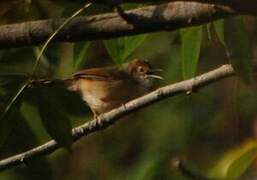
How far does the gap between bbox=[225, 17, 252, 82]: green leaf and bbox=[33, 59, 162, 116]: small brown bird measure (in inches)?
88.2

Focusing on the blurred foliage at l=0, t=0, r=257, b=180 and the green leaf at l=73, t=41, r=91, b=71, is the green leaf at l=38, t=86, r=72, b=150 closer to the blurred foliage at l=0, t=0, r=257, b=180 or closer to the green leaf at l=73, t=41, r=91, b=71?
the blurred foliage at l=0, t=0, r=257, b=180

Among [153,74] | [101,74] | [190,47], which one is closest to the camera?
[190,47]

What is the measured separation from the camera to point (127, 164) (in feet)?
17.9

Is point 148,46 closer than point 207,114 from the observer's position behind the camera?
No

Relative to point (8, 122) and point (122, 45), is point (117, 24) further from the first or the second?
point (122, 45)

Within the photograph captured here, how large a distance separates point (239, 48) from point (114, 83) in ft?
9.63

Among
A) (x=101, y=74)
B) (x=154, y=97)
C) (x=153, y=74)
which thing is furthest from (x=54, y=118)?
(x=153, y=74)

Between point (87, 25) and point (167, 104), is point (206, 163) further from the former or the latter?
point (87, 25)

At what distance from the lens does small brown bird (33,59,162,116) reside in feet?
14.9

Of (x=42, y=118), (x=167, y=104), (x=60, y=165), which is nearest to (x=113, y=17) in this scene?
(x=42, y=118)

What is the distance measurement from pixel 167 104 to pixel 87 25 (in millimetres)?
2681

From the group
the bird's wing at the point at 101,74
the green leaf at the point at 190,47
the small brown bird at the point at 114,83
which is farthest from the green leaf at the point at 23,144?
the bird's wing at the point at 101,74

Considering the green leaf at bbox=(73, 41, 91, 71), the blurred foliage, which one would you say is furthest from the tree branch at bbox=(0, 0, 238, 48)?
the green leaf at bbox=(73, 41, 91, 71)

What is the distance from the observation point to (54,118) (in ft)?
7.14
